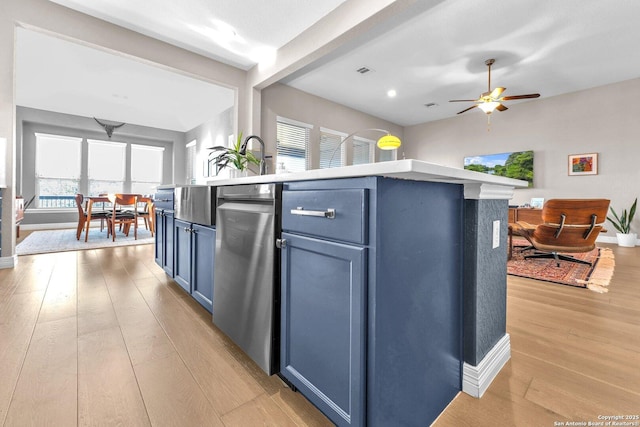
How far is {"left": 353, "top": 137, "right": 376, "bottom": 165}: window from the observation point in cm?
702

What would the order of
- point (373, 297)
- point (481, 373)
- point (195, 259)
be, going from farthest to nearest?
point (195, 259) → point (481, 373) → point (373, 297)

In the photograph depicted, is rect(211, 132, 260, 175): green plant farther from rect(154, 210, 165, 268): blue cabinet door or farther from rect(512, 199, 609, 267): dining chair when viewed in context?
rect(512, 199, 609, 267): dining chair

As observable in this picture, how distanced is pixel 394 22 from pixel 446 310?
3546mm

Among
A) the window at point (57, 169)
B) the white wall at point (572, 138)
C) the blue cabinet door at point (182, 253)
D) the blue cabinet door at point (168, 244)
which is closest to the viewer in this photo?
the blue cabinet door at point (182, 253)

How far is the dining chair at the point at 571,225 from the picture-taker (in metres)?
3.04

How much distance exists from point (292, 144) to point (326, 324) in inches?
200

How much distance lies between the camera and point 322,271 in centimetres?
93

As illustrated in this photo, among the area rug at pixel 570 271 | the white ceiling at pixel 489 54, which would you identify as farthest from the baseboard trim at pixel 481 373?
the white ceiling at pixel 489 54

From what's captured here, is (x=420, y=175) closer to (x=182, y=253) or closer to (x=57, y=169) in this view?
(x=182, y=253)

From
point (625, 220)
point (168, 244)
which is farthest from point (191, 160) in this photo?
point (625, 220)

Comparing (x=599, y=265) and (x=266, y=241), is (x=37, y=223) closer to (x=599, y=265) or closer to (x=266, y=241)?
(x=266, y=241)

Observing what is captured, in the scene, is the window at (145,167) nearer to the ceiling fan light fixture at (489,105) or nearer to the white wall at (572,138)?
the ceiling fan light fixture at (489,105)

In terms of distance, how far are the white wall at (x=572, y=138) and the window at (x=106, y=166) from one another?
9060 mm

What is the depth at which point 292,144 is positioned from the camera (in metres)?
5.66
